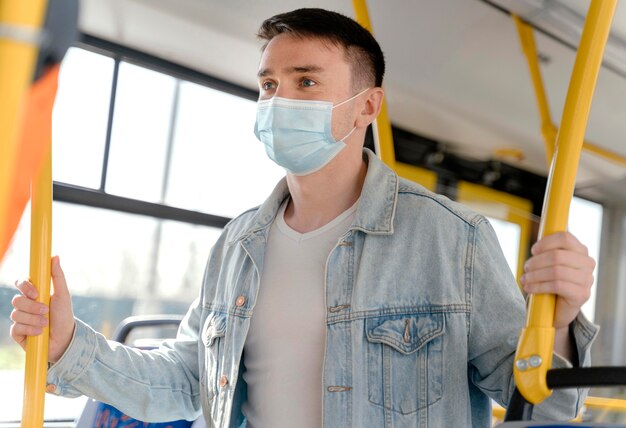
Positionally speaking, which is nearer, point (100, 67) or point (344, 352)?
point (344, 352)

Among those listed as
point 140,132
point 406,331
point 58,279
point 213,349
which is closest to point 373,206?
point 406,331

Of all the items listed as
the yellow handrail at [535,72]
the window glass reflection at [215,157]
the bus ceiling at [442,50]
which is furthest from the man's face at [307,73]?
the window glass reflection at [215,157]

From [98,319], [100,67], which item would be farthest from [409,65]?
[98,319]

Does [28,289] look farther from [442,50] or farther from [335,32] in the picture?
[442,50]

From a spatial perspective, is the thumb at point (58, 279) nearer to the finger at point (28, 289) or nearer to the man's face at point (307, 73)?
the finger at point (28, 289)

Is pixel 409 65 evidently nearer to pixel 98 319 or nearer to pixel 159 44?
pixel 159 44

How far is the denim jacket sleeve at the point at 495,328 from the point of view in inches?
51.5

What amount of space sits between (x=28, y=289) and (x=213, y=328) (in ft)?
1.67

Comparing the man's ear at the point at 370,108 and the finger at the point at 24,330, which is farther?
the man's ear at the point at 370,108

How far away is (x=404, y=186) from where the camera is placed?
5.50 ft

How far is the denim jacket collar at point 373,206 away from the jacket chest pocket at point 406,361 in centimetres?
21

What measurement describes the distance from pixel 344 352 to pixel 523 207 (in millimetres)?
4819

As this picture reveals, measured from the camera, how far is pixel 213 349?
67.9 inches

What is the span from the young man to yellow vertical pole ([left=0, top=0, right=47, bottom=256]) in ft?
2.83
